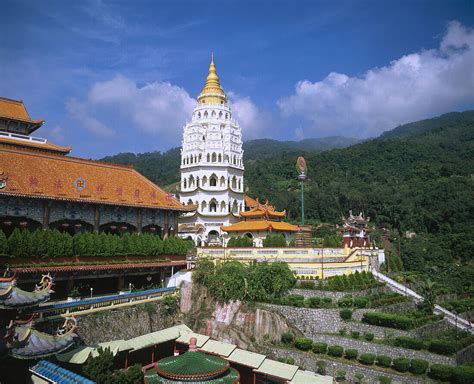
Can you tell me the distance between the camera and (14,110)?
118ft

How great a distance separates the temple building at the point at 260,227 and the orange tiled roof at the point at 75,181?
799cm

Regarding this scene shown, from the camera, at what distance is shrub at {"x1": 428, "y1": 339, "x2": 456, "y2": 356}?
79.4 ft

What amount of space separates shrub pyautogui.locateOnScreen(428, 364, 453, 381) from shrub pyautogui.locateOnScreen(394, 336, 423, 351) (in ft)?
5.87

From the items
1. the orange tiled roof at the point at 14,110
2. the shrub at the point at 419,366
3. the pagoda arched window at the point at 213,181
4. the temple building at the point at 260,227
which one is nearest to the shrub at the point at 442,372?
the shrub at the point at 419,366

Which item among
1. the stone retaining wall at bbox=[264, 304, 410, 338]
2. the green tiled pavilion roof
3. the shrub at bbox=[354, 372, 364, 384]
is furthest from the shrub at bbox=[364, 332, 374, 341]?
the green tiled pavilion roof

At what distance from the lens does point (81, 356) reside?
66.9 feet

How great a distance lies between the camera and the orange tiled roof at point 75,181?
92.1 feet

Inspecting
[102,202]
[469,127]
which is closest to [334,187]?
[102,202]

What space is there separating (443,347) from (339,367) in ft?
19.6

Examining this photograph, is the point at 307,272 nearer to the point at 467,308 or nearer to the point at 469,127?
the point at 467,308

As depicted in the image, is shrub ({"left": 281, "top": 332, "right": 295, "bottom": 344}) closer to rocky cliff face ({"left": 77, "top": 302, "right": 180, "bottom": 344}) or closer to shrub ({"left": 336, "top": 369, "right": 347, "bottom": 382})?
shrub ({"left": 336, "top": 369, "right": 347, "bottom": 382})

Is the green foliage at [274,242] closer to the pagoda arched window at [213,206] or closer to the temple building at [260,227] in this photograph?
the temple building at [260,227]

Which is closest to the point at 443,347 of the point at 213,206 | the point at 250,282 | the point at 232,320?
the point at 250,282

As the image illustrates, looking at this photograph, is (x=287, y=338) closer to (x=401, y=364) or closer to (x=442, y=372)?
(x=401, y=364)
